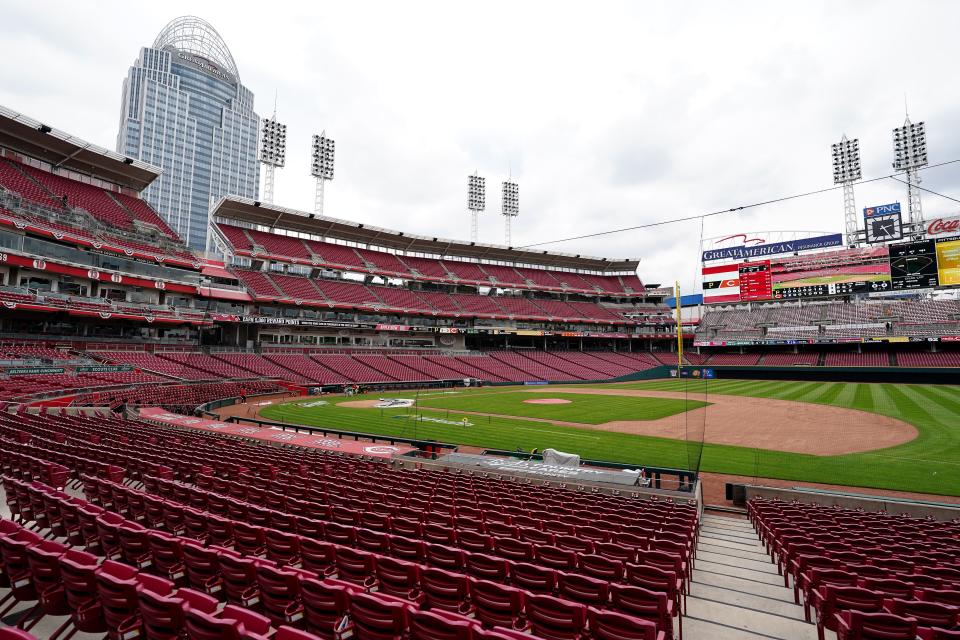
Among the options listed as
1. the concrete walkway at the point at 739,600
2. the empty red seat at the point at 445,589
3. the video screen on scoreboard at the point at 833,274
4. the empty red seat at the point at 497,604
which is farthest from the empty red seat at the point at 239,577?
the video screen on scoreboard at the point at 833,274

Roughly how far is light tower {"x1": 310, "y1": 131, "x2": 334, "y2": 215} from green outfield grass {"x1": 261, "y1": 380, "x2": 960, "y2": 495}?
3805 cm

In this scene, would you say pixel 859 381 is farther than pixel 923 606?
Yes

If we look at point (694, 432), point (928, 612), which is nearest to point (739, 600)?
point (928, 612)

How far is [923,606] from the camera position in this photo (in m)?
5.07

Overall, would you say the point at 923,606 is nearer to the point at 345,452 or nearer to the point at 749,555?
the point at 749,555

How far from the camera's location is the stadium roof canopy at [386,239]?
59688mm

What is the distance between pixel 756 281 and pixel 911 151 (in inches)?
1088

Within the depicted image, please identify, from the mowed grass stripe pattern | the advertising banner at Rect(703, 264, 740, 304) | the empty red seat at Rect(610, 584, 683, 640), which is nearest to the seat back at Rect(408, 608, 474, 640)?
the empty red seat at Rect(610, 584, 683, 640)

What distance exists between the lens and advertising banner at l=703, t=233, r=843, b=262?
61.7 metres

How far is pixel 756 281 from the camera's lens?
63062 mm

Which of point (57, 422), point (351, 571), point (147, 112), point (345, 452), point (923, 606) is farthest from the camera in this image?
point (147, 112)

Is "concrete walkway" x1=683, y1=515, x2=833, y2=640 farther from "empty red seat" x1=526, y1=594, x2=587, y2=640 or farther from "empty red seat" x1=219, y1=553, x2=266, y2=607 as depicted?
"empty red seat" x1=219, y1=553, x2=266, y2=607

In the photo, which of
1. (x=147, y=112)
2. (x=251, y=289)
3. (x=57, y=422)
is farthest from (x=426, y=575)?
(x=147, y=112)

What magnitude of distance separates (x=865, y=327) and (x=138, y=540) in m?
80.2
